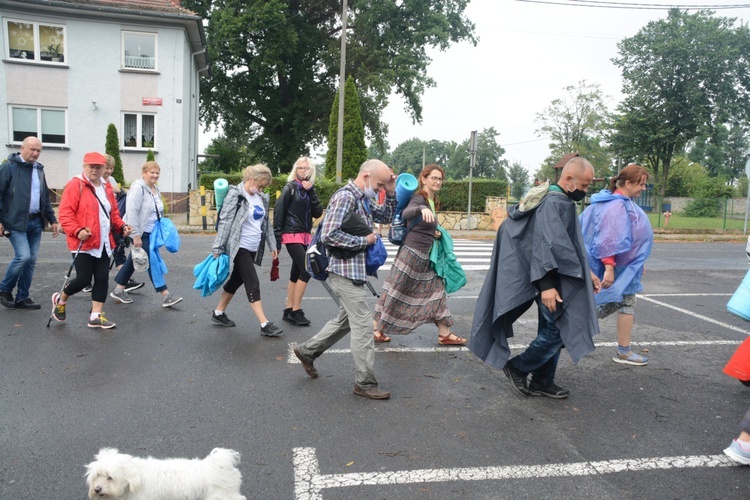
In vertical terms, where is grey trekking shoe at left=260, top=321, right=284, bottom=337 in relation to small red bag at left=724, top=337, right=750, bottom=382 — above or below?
below

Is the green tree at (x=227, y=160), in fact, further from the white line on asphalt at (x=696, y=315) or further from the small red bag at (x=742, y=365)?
the small red bag at (x=742, y=365)

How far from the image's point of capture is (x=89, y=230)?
6.02 meters

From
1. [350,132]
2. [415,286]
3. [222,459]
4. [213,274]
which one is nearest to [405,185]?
[415,286]

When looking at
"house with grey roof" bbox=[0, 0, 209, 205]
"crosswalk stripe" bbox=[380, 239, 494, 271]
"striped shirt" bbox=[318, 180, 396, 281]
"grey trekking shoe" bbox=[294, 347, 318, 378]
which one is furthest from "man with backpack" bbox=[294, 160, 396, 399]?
"house with grey roof" bbox=[0, 0, 209, 205]

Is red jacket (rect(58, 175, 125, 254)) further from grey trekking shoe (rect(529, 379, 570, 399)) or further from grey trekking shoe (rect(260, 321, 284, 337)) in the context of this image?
grey trekking shoe (rect(529, 379, 570, 399))

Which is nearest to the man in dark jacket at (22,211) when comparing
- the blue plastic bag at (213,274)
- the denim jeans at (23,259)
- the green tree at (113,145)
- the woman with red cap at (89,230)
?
the denim jeans at (23,259)

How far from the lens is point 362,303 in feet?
14.7

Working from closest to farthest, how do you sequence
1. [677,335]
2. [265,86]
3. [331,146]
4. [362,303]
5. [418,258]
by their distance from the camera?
[362,303]
[418,258]
[677,335]
[331,146]
[265,86]

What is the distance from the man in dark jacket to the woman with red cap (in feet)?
2.92

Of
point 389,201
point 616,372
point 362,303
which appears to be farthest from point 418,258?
point 616,372

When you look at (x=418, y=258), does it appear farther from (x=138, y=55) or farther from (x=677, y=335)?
(x=138, y=55)

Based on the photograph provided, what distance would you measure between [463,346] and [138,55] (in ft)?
76.6

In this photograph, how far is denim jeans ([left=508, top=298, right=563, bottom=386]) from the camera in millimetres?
4422

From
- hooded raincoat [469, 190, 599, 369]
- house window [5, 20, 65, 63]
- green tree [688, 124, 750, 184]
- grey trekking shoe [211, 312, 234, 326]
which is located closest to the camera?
hooded raincoat [469, 190, 599, 369]
